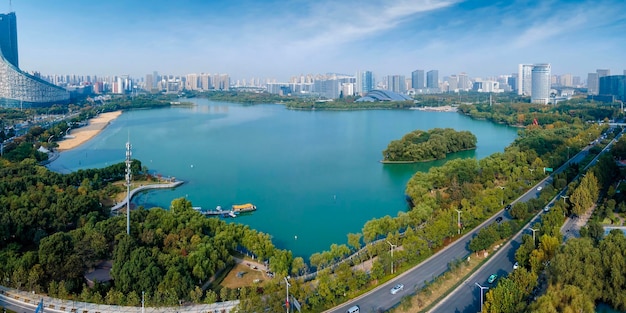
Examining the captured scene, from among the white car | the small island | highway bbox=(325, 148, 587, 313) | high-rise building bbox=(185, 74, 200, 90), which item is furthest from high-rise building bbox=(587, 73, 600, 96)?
the white car

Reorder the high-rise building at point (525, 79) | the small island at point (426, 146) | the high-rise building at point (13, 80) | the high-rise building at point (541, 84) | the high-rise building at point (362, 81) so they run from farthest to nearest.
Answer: the high-rise building at point (362, 81)
the high-rise building at point (525, 79)
the high-rise building at point (541, 84)
the high-rise building at point (13, 80)
the small island at point (426, 146)

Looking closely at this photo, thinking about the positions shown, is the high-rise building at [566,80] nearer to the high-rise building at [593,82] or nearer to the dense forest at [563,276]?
the high-rise building at [593,82]

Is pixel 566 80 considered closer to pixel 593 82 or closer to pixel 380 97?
pixel 593 82

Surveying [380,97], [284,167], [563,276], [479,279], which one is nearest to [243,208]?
[284,167]

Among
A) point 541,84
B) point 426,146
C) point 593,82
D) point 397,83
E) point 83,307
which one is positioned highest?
point 397,83

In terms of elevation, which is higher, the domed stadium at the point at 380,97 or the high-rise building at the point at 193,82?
the high-rise building at the point at 193,82

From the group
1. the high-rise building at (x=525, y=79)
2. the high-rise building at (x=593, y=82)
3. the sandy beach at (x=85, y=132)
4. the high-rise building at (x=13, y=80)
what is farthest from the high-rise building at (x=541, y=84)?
the high-rise building at (x=13, y=80)

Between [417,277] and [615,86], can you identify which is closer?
[417,277]
